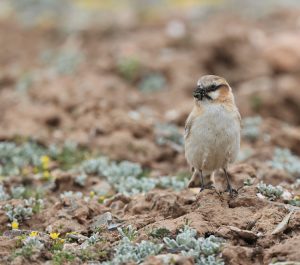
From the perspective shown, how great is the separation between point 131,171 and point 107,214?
7.12ft

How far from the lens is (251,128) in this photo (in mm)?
11281

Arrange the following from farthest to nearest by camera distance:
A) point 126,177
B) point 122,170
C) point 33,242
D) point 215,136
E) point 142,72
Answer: point 142,72
point 122,170
point 126,177
point 215,136
point 33,242

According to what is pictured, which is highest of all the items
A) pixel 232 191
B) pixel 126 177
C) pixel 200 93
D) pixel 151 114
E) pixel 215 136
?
pixel 200 93

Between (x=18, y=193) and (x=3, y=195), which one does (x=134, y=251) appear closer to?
(x=3, y=195)

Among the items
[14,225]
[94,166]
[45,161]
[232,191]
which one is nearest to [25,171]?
[45,161]

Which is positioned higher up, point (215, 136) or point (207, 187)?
point (215, 136)

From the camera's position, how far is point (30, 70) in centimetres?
1455

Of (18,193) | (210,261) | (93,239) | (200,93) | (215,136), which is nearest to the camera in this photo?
(210,261)

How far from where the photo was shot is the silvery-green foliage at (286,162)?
9.38m

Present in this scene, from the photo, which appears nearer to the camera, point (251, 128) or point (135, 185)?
point (135, 185)

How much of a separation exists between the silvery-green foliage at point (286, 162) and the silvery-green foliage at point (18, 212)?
338cm

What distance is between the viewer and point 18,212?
7.70m

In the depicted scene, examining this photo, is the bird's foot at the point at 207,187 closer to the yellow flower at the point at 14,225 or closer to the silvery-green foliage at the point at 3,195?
the yellow flower at the point at 14,225

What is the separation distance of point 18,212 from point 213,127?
2.26 meters
